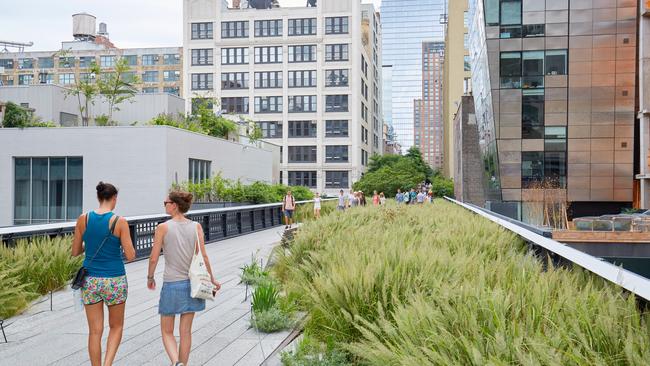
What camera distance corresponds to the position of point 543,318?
4855mm

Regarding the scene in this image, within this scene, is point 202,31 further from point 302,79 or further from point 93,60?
point 93,60

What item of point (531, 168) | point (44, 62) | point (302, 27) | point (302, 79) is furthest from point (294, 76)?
point (531, 168)

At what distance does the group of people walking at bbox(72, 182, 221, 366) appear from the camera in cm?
591

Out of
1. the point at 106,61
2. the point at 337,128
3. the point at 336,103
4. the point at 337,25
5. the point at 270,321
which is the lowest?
the point at 270,321

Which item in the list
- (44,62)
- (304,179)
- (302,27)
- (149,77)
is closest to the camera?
(302,27)

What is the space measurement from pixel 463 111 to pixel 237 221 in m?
46.8

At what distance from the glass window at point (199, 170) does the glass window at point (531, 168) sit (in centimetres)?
2067

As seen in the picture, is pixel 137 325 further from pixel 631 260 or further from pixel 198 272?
pixel 631 260

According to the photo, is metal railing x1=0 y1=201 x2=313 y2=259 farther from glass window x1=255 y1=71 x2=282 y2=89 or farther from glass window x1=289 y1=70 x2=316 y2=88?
glass window x1=255 y1=71 x2=282 y2=89

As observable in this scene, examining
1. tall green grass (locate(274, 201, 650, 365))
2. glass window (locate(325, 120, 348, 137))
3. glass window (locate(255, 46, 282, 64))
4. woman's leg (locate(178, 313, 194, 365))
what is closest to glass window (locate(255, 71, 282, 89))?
glass window (locate(255, 46, 282, 64))

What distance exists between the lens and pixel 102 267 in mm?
5914

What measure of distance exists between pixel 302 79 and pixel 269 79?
5.00m

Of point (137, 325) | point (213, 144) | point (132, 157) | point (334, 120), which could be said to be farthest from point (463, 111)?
point (137, 325)

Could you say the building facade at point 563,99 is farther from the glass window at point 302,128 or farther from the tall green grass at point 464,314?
the glass window at point 302,128
